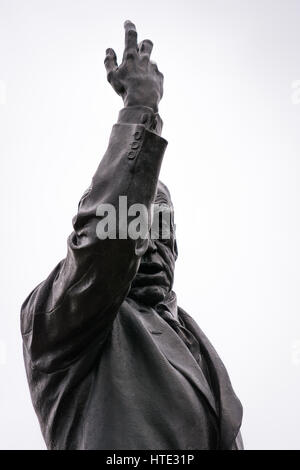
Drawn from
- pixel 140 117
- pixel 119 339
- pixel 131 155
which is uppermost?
pixel 140 117

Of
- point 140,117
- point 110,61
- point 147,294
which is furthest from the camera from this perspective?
point 147,294

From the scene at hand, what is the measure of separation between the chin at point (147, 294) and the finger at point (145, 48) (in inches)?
45.5

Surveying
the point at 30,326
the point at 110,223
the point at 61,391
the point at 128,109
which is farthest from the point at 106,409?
the point at 128,109

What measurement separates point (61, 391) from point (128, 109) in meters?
1.33

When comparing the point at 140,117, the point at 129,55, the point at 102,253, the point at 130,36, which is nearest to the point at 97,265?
the point at 102,253

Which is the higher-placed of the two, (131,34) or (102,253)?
(131,34)

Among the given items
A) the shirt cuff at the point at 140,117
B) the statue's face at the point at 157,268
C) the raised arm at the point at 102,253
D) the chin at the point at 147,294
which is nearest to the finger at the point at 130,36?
the raised arm at the point at 102,253

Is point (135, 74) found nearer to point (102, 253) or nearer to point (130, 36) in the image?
point (130, 36)

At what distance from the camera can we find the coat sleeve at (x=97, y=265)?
403 cm

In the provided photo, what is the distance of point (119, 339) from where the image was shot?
14.3 ft

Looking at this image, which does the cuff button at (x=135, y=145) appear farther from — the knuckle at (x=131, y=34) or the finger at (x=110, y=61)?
the knuckle at (x=131, y=34)

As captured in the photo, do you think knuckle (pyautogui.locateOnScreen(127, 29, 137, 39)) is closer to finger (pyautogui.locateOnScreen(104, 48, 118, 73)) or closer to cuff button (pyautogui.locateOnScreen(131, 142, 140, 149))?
finger (pyautogui.locateOnScreen(104, 48, 118, 73))

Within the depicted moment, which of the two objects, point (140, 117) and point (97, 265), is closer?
point (97, 265)

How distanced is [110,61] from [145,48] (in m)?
0.18
